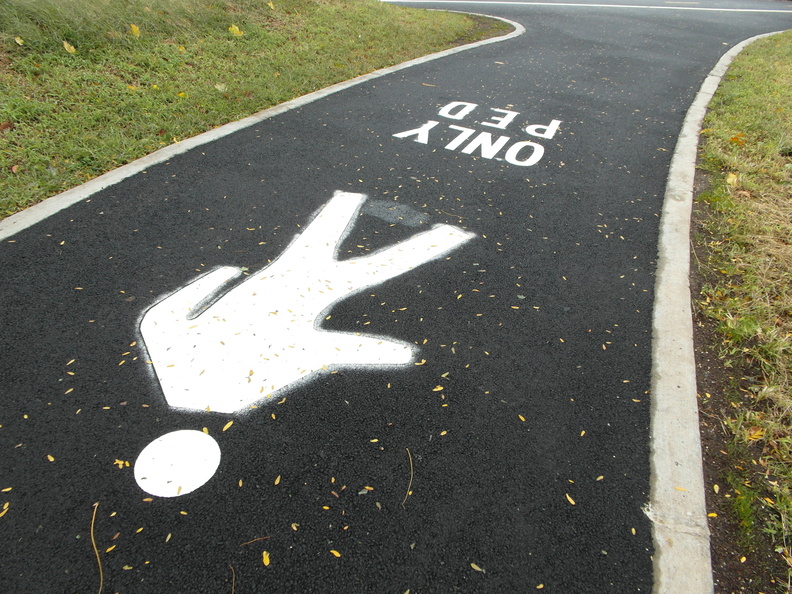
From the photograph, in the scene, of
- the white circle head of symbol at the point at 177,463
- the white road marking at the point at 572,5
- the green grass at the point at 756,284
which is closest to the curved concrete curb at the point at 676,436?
the green grass at the point at 756,284

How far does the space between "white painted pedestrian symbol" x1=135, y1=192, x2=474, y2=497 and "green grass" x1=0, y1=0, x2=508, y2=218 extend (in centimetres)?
216

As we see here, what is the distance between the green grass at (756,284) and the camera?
2.65 meters

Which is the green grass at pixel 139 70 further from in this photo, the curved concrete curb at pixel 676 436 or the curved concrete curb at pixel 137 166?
the curved concrete curb at pixel 676 436

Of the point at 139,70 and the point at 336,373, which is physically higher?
the point at 139,70

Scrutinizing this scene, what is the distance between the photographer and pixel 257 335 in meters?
3.36

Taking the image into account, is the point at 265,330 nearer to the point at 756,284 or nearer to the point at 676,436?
the point at 676,436

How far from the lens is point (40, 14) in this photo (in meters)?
6.60

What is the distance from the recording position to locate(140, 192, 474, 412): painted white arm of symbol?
3.03m

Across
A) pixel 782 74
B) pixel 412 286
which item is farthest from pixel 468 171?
pixel 782 74

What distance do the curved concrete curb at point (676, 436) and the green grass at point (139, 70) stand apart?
4.92m

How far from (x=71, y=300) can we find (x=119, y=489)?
1617 millimetres

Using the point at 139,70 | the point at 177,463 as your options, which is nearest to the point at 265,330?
the point at 177,463

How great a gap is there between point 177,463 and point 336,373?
38.2 inches

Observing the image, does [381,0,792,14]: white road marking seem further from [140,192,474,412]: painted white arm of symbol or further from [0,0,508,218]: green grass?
[140,192,474,412]: painted white arm of symbol
